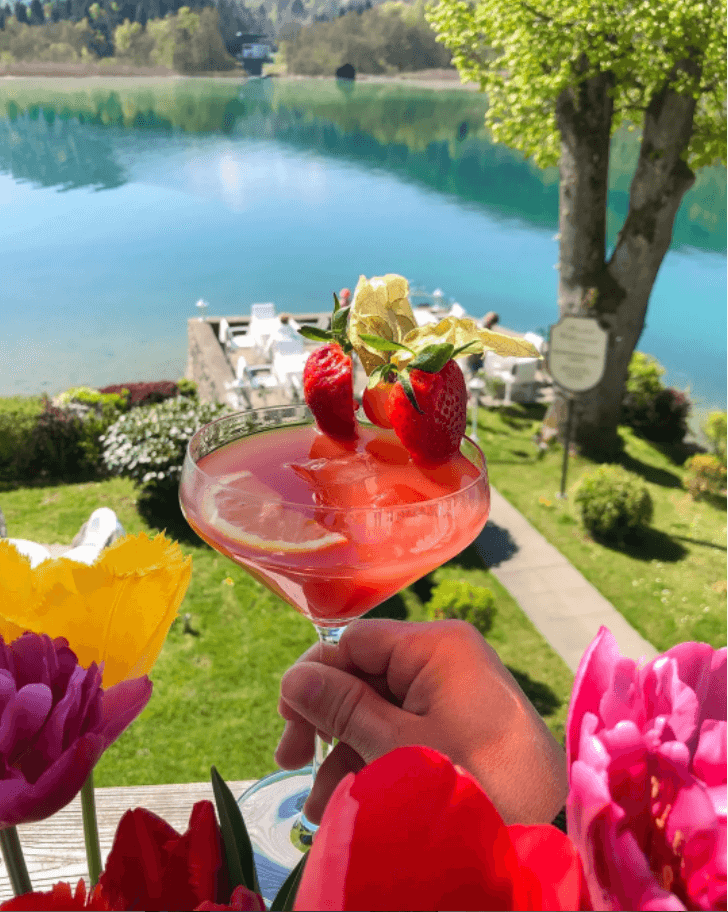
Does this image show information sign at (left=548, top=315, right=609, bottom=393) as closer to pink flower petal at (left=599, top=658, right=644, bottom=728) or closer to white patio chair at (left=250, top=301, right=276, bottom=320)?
white patio chair at (left=250, top=301, right=276, bottom=320)

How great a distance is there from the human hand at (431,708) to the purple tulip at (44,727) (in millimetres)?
474

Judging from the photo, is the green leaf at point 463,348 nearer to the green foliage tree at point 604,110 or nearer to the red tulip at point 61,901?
the red tulip at point 61,901

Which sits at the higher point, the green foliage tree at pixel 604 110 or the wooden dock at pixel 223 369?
the green foliage tree at pixel 604 110

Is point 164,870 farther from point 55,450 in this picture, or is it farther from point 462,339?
point 55,450

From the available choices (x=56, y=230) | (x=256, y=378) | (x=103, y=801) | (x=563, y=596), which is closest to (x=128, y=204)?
(x=56, y=230)

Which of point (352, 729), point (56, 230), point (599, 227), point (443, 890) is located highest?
point (443, 890)

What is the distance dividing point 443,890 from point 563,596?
7278mm

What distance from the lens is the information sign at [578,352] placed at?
30.9 ft

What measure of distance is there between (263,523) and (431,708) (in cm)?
56

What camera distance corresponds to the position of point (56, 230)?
4322 centimetres

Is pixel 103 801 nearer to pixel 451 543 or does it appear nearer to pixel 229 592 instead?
pixel 451 543

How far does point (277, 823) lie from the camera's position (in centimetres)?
175

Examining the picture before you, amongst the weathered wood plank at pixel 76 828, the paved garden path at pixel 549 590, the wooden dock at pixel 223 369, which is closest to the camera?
the weathered wood plank at pixel 76 828

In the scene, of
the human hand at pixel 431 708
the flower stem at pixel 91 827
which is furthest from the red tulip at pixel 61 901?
the human hand at pixel 431 708
